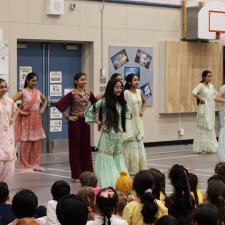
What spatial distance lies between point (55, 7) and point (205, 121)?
4011mm

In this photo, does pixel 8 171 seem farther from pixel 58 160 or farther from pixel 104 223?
pixel 104 223

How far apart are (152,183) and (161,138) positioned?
10608 mm

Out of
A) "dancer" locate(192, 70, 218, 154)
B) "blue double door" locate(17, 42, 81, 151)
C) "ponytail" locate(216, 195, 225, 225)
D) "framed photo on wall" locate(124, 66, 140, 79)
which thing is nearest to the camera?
"ponytail" locate(216, 195, 225, 225)

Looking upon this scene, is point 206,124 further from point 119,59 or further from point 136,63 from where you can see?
point 119,59

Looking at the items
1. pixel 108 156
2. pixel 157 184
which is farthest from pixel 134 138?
pixel 157 184

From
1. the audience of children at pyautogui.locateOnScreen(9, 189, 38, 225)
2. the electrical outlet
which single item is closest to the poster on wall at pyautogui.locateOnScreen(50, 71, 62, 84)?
the electrical outlet

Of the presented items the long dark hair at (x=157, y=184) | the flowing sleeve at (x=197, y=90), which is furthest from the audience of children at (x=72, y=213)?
the flowing sleeve at (x=197, y=90)

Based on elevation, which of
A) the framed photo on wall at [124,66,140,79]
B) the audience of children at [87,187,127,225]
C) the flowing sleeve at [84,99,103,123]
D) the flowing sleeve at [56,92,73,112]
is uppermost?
the framed photo on wall at [124,66,140,79]

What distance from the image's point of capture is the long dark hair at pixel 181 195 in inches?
213

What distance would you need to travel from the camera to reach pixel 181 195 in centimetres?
547

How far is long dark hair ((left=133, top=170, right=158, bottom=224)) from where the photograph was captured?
493 centimetres

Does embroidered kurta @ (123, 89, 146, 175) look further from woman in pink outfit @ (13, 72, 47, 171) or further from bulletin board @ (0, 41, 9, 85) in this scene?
bulletin board @ (0, 41, 9, 85)

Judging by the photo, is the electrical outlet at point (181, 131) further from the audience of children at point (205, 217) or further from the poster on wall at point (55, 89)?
the audience of children at point (205, 217)

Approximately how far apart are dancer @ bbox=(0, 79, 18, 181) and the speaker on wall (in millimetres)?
4665
